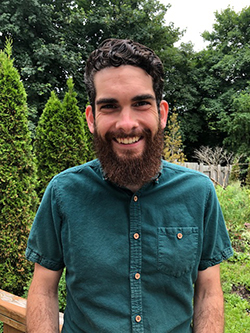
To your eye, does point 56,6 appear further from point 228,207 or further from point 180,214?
point 180,214

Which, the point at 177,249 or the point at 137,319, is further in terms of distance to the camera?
the point at 177,249

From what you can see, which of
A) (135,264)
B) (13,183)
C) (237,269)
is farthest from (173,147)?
(135,264)

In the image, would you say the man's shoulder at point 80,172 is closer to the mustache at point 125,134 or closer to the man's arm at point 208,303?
the mustache at point 125,134

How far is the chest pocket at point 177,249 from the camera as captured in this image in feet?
3.70

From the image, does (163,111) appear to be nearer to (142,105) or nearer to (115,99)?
(142,105)

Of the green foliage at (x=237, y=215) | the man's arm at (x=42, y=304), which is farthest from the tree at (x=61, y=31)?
the man's arm at (x=42, y=304)

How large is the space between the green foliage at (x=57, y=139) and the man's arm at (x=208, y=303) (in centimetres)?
400

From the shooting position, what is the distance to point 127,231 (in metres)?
1.14

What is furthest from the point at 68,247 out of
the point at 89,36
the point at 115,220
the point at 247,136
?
the point at 247,136

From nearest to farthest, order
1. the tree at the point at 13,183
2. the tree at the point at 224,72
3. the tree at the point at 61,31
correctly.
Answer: the tree at the point at 13,183 < the tree at the point at 61,31 < the tree at the point at 224,72

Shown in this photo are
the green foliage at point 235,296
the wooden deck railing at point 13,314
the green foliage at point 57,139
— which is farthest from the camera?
the green foliage at point 57,139

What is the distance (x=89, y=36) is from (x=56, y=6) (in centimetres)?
189

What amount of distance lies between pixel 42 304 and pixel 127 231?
51 centimetres

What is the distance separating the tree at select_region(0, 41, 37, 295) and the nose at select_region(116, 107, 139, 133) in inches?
99.2
